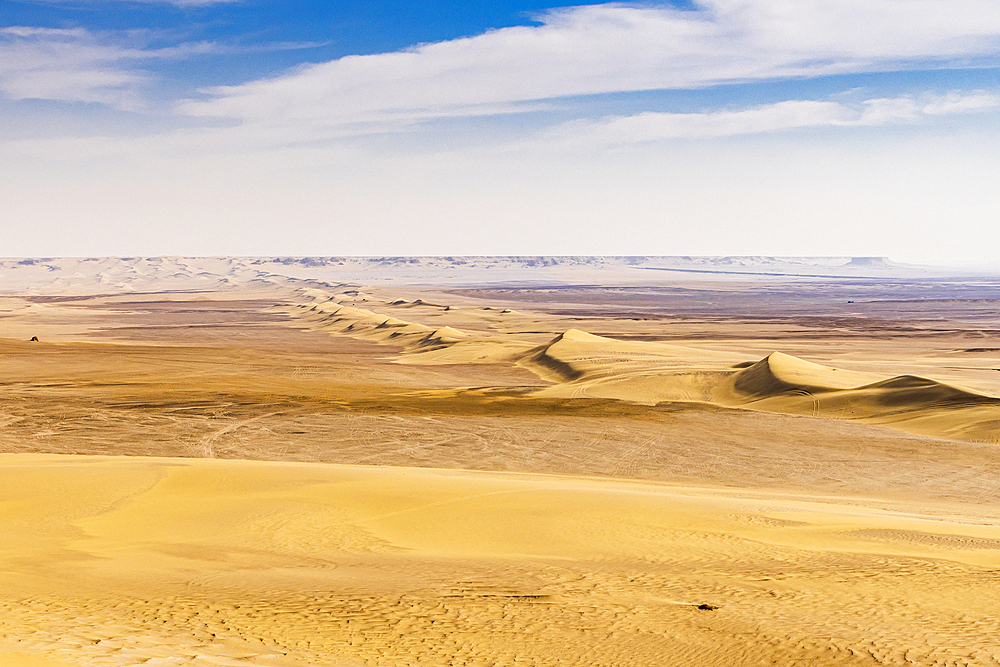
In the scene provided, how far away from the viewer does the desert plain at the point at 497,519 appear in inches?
293

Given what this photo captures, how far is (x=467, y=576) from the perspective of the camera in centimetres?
934

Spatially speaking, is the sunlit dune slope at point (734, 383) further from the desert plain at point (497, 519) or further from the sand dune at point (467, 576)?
the sand dune at point (467, 576)

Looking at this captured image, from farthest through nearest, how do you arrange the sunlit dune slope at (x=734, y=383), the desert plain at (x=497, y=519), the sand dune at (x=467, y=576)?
the sunlit dune slope at (x=734, y=383) → the desert plain at (x=497, y=519) → the sand dune at (x=467, y=576)

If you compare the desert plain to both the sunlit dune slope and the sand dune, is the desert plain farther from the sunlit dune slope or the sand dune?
the sunlit dune slope

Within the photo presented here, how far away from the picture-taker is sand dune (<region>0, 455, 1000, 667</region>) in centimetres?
718

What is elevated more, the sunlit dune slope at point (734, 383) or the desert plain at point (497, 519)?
the desert plain at point (497, 519)

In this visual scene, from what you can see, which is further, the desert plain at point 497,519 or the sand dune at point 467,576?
the desert plain at point 497,519

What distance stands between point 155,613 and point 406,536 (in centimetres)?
427

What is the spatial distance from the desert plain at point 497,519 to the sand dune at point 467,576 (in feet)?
0.15

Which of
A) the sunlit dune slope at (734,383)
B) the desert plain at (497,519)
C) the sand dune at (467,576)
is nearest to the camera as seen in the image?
the sand dune at (467,576)

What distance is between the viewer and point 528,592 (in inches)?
346

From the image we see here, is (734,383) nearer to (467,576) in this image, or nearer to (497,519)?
(497,519)

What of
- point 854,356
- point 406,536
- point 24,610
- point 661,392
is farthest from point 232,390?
point 854,356

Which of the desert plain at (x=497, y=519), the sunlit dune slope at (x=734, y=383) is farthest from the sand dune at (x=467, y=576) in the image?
the sunlit dune slope at (x=734, y=383)
